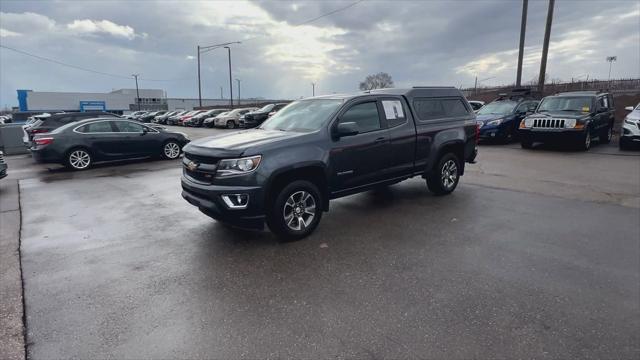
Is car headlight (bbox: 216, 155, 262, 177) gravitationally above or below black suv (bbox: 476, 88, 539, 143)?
below

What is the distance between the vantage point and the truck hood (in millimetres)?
4535

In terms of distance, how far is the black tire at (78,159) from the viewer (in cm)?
1082

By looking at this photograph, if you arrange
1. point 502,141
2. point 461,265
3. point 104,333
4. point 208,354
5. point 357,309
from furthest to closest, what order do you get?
point 502,141 < point 461,265 < point 357,309 < point 104,333 < point 208,354

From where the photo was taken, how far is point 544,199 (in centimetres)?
688

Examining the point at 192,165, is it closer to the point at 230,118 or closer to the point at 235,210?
the point at 235,210

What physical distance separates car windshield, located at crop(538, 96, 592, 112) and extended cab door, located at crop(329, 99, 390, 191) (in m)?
10.7

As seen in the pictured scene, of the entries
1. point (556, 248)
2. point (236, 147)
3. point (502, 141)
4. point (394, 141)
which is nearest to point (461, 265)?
point (556, 248)

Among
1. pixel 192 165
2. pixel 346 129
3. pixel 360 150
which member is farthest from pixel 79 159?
pixel 346 129

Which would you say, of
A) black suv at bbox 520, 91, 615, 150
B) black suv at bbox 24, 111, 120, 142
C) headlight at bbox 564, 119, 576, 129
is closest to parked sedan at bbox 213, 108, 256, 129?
black suv at bbox 24, 111, 120, 142

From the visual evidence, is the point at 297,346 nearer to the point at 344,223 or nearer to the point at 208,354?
the point at 208,354

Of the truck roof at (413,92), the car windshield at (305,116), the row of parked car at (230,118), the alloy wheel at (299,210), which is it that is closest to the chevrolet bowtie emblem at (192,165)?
the alloy wheel at (299,210)

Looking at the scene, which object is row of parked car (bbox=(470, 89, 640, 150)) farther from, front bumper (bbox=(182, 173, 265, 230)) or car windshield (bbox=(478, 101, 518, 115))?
front bumper (bbox=(182, 173, 265, 230))

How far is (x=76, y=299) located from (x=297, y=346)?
229 centimetres

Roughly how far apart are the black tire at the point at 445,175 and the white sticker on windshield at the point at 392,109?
4.48 ft
